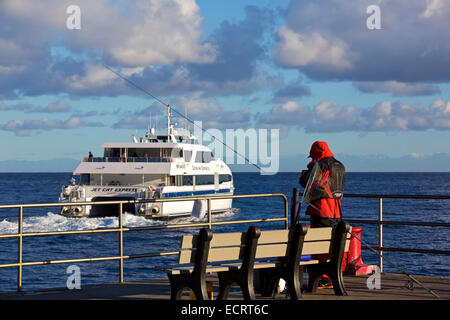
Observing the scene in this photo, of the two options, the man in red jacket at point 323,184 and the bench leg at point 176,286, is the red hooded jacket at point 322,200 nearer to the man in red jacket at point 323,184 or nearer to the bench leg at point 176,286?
the man in red jacket at point 323,184

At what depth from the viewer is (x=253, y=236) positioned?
6.43 metres

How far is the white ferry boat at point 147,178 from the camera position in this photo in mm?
40156

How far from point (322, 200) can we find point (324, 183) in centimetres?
27

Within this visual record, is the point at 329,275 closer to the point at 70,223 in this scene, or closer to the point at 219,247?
the point at 219,247

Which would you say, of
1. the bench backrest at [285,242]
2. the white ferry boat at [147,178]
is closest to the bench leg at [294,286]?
the bench backrest at [285,242]

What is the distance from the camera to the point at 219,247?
6.50 m

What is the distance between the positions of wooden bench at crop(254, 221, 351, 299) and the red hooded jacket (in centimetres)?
46

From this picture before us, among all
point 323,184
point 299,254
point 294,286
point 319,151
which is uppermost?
point 319,151

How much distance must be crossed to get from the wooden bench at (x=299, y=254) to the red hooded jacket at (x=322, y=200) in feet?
1.50

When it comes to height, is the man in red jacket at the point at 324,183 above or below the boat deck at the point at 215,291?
above

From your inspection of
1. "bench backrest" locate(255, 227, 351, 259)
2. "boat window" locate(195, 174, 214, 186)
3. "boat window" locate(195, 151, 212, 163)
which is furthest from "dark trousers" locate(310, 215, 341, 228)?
"boat window" locate(195, 151, 212, 163)

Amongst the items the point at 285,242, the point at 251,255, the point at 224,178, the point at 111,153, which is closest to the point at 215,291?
the point at 285,242

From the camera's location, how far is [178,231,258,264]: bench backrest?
6.34m
